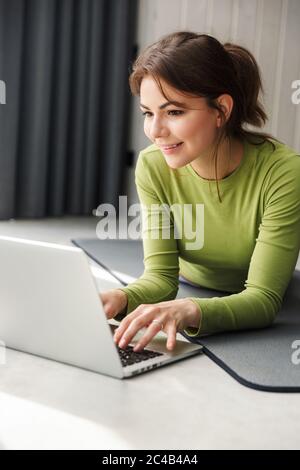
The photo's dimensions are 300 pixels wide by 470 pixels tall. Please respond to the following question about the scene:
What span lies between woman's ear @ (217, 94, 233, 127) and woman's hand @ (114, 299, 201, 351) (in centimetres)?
40

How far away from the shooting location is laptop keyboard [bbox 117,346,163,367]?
1.15m

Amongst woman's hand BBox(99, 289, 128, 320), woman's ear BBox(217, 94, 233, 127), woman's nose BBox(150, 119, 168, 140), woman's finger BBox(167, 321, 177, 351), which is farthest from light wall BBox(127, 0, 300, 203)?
woman's finger BBox(167, 321, 177, 351)

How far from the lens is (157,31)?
3219 mm

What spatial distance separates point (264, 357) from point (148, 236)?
0.44m

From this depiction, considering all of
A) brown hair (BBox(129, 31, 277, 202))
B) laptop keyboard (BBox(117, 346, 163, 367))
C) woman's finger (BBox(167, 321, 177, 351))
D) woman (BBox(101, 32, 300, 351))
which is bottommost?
laptop keyboard (BBox(117, 346, 163, 367))

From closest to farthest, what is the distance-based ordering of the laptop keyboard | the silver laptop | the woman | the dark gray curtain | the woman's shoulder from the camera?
the silver laptop → the laptop keyboard → the woman → the woman's shoulder → the dark gray curtain

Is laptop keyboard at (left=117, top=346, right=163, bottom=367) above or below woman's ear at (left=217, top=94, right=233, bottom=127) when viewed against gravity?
below

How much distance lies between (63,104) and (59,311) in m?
2.20

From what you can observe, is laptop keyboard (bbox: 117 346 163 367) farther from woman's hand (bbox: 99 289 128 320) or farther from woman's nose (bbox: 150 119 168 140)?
woman's nose (bbox: 150 119 168 140)

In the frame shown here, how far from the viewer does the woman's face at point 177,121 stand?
4.33 ft

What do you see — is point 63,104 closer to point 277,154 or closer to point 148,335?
point 277,154

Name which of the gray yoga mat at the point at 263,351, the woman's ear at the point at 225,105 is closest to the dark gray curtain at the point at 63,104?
the gray yoga mat at the point at 263,351

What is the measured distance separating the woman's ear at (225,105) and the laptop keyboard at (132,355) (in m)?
0.51

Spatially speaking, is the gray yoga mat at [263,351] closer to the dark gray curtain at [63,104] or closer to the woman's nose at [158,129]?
the woman's nose at [158,129]
